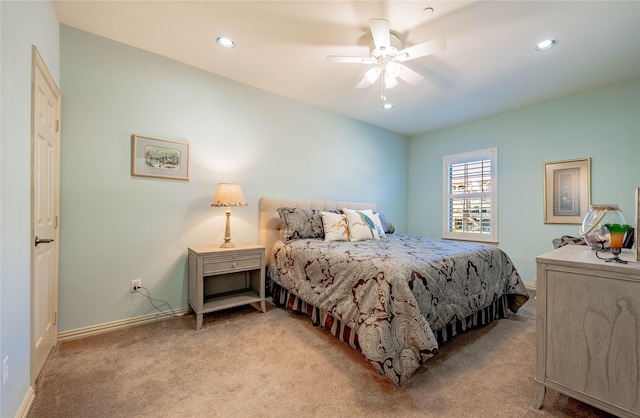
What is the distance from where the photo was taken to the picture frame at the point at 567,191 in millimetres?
3248

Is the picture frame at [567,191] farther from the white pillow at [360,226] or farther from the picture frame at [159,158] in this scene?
the picture frame at [159,158]

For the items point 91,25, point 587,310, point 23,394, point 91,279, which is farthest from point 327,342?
point 91,25

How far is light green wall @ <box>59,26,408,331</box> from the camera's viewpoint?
7.23 ft

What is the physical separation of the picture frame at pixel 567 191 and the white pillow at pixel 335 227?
2802 mm

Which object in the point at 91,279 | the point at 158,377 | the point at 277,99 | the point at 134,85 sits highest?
the point at 277,99

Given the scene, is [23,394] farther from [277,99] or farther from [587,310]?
[277,99]

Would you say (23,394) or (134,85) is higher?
(134,85)

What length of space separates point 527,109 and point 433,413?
4.11 metres

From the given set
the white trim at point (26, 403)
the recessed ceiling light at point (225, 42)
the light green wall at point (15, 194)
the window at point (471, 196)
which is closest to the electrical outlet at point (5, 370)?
the light green wall at point (15, 194)

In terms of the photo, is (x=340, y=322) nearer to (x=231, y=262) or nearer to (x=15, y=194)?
(x=231, y=262)

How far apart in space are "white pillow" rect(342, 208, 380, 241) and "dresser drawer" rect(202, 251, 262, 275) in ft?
3.57

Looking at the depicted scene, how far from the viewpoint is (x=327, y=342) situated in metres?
2.14

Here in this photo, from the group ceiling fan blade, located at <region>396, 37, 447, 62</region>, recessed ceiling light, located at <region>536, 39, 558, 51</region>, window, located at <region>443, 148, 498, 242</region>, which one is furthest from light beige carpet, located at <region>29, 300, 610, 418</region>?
recessed ceiling light, located at <region>536, 39, 558, 51</region>

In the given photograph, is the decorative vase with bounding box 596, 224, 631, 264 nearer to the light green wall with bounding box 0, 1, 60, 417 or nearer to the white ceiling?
the white ceiling
